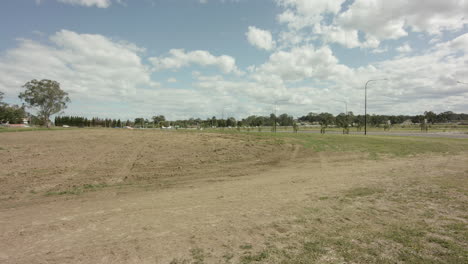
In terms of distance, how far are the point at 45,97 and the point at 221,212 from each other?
79.4 m

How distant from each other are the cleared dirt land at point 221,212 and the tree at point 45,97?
64.7 meters

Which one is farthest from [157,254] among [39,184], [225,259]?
[39,184]

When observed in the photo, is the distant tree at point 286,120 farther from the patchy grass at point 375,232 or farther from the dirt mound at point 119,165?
the patchy grass at point 375,232

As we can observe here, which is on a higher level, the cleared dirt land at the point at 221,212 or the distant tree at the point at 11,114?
the distant tree at the point at 11,114

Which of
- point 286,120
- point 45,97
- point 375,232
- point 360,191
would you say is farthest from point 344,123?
point 286,120

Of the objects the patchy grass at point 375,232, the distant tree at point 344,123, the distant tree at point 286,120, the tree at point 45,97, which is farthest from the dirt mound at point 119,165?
the distant tree at point 286,120

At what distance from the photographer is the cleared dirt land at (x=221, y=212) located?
451cm

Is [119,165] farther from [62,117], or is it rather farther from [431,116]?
[431,116]

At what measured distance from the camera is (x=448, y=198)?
781 centimetres

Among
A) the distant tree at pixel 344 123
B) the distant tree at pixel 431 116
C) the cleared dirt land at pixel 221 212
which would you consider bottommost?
the cleared dirt land at pixel 221 212

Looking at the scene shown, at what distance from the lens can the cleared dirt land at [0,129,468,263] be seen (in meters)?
4.51

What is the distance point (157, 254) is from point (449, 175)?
46.6 ft

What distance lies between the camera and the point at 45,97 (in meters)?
65.6

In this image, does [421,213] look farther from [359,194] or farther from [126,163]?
[126,163]
